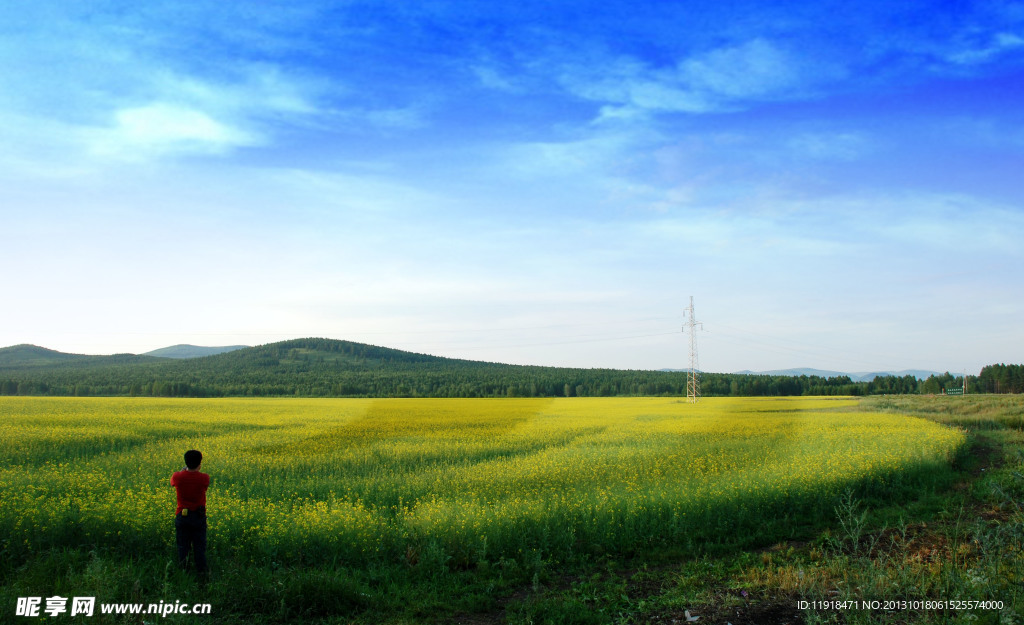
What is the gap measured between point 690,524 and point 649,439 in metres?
15.0

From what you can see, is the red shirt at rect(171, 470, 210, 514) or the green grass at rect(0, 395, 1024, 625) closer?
the green grass at rect(0, 395, 1024, 625)

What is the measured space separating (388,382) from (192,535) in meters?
104

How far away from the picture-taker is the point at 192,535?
8.75 m

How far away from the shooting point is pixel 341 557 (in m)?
10.1

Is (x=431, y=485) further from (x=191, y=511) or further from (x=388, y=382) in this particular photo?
(x=388, y=382)

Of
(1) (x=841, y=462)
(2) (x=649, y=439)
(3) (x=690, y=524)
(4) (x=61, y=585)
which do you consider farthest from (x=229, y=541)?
(2) (x=649, y=439)

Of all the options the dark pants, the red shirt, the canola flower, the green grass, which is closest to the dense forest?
the canola flower

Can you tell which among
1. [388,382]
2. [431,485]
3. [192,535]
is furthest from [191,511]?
[388,382]

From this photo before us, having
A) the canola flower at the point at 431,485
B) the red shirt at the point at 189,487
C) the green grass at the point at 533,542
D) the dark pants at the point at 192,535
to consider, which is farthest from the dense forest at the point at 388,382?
the red shirt at the point at 189,487

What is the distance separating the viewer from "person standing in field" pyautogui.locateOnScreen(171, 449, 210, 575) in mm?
8594

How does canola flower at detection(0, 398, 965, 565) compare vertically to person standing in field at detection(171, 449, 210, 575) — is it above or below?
below

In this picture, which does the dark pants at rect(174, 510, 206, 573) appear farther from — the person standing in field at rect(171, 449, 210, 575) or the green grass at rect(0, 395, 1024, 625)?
the green grass at rect(0, 395, 1024, 625)

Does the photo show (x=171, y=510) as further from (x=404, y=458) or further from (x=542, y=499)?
(x=404, y=458)

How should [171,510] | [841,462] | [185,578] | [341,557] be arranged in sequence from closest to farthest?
[185,578], [341,557], [171,510], [841,462]
